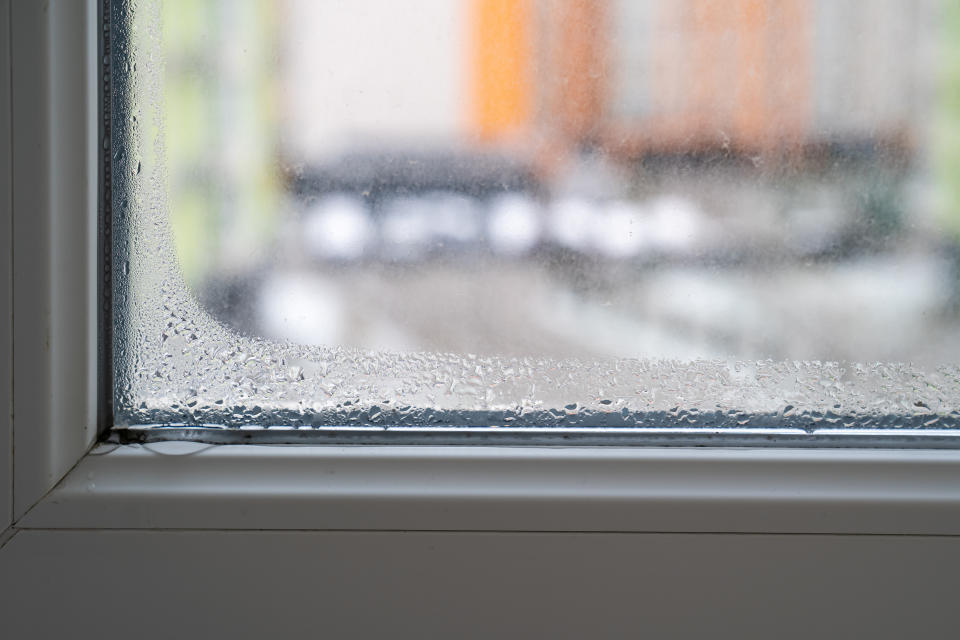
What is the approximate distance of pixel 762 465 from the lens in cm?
44

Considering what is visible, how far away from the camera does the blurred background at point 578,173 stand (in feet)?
1.55

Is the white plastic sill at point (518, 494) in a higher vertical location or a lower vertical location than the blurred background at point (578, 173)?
lower

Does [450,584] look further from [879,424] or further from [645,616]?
[879,424]

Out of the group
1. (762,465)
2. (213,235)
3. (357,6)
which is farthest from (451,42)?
(762,465)

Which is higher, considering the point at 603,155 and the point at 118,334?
the point at 603,155

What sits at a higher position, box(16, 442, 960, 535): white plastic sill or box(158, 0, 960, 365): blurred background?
box(158, 0, 960, 365): blurred background

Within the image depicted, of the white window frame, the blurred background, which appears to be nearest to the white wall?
the blurred background

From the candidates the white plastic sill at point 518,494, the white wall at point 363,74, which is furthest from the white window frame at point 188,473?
the white wall at point 363,74

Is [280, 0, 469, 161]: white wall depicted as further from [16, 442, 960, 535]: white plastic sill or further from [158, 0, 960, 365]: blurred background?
[16, 442, 960, 535]: white plastic sill

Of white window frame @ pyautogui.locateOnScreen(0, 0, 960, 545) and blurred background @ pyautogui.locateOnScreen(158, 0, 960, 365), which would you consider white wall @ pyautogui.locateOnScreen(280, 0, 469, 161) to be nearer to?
blurred background @ pyautogui.locateOnScreen(158, 0, 960, 365)

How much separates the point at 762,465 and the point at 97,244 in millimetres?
413

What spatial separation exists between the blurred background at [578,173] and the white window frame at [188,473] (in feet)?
0.22

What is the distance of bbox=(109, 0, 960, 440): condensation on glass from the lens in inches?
18.6

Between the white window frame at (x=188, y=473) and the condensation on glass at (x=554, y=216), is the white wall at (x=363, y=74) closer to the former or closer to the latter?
the condensation on glass at (x=554, y=216)
